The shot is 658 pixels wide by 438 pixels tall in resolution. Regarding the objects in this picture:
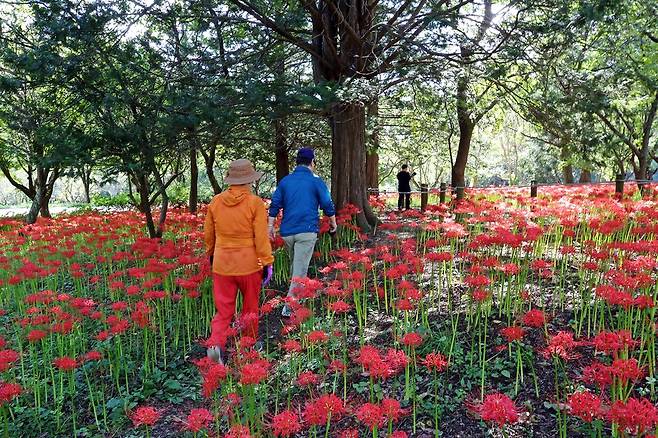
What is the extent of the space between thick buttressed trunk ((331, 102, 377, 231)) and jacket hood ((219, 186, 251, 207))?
4357 mm

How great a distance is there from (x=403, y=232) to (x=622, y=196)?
13.7ft

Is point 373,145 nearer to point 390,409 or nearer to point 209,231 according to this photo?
point 209,231

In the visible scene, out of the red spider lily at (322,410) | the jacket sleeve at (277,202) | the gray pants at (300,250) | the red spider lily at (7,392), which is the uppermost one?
the jacket sleeve at (277,202)

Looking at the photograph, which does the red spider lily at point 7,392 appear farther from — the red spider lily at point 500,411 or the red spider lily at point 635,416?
the red spider lily at point 635,416

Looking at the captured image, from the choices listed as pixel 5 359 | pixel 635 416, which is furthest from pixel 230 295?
pixel 635 416

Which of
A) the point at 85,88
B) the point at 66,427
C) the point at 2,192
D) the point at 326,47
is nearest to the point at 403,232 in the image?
the point at 326,47

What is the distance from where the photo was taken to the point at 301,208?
17.5ft

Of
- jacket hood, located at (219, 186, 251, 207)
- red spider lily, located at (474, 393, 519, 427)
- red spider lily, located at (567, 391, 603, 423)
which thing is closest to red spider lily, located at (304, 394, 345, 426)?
red spider lily, located at (474, 393, 519, 427)

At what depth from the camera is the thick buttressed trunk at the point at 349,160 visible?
862 centimetres

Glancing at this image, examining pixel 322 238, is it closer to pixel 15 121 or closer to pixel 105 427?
pixel 105 427

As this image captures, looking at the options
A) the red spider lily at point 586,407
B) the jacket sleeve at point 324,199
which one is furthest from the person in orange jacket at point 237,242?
the red spider lily at point 586,407

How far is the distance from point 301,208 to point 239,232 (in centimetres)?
108

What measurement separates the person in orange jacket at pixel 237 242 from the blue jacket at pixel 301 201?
34.1 inches

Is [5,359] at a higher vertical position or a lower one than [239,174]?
lower
